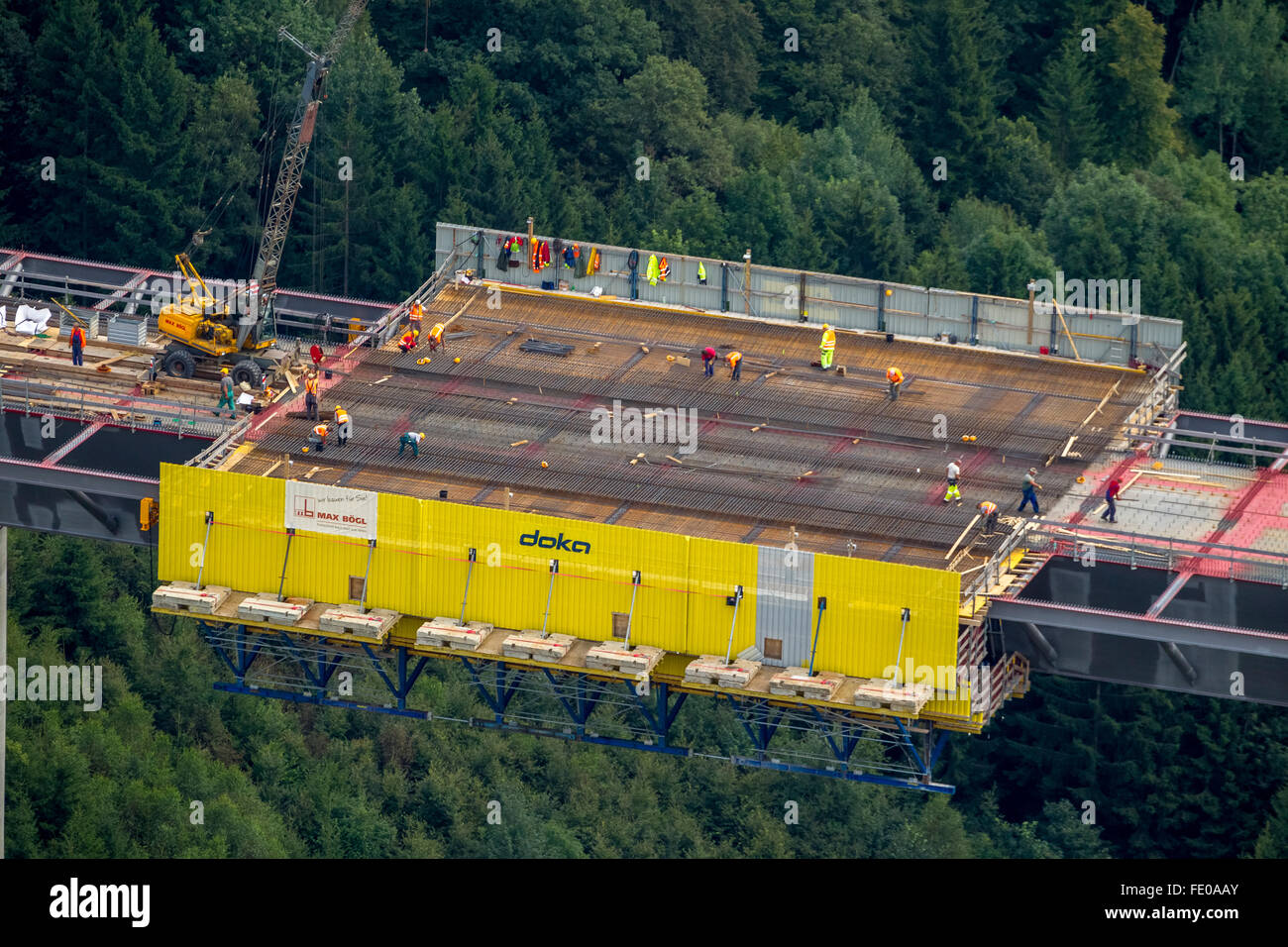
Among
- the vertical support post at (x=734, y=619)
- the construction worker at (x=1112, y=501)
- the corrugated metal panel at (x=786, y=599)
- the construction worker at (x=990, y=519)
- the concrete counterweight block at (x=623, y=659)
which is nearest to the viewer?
the corrugated metal panel at (x=786, y=599)

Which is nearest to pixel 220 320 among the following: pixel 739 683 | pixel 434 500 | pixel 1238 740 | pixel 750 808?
pixel 434 500

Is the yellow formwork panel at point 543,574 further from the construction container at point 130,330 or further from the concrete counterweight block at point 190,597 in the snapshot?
the construction container at point 130,330

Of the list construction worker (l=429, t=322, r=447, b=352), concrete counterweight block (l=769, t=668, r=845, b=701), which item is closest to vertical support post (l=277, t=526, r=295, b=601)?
concrete counterweight block (l=769, t=668, r=845, b=701)

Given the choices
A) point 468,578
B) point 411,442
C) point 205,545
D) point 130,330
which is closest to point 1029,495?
point 468,578

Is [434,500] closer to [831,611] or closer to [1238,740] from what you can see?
[831,611]
